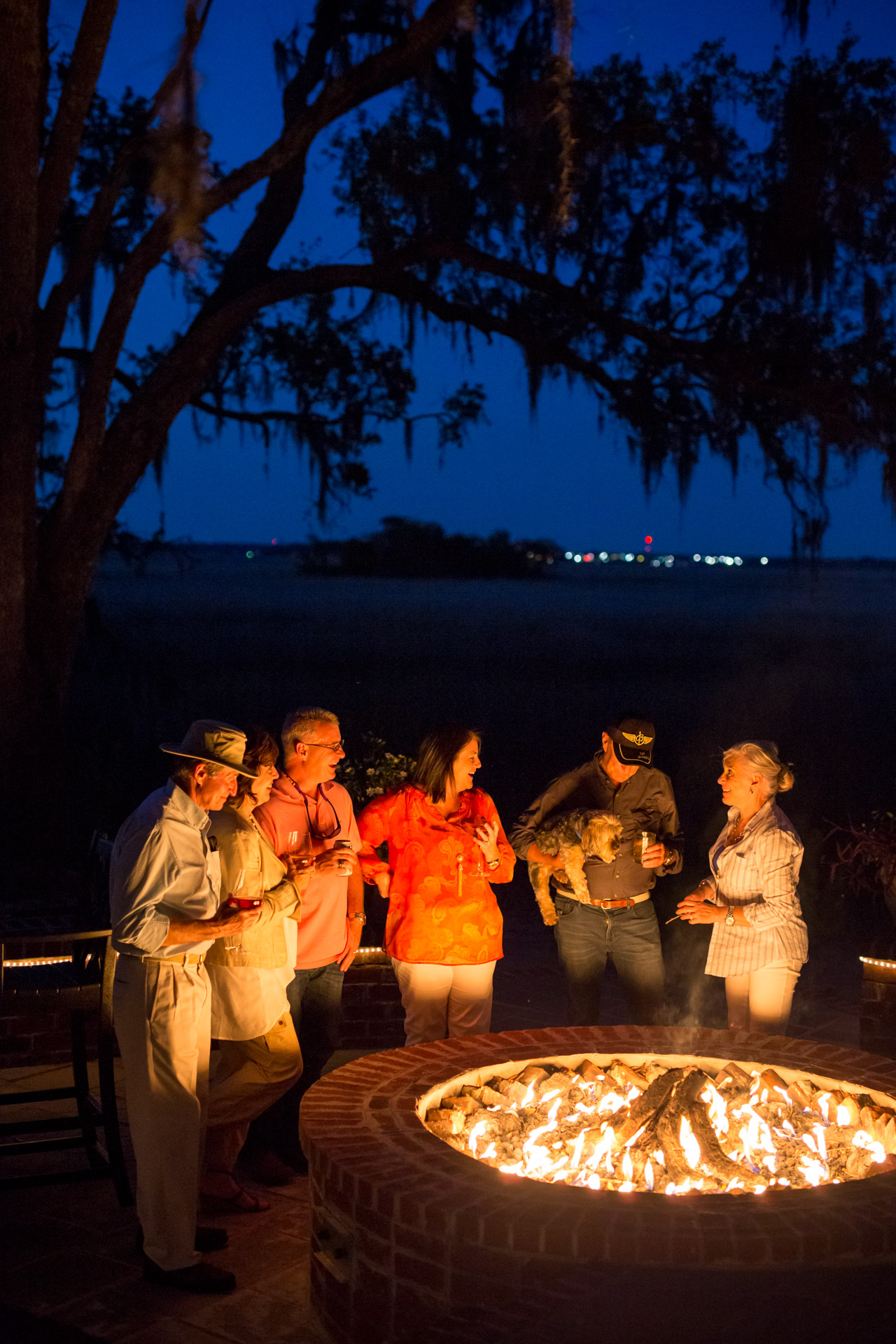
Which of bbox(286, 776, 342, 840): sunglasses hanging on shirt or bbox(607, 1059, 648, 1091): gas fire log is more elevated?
bbox(286, 776, 342, 840): sunglasses hanging on shirt

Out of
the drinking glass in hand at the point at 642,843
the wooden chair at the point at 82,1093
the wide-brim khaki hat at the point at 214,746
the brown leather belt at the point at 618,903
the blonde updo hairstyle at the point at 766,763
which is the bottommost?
the wooden chair at the point at 82,1093

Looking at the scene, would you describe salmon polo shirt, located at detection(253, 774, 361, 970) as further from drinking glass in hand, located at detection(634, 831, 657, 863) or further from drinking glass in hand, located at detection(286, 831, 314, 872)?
drinking glass in hand, located at detection(634, 831, 657, 863)

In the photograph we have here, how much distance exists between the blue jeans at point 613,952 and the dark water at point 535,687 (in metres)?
1.22

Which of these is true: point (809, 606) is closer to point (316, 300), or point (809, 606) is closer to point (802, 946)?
point (316, 300)

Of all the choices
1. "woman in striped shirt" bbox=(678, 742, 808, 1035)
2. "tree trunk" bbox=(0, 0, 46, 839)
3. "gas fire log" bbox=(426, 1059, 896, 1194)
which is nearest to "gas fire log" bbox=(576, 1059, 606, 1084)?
"gas fire log" bbox=(426, 1059, 896, 1194)

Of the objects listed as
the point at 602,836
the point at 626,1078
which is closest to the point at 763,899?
the point at 602,836

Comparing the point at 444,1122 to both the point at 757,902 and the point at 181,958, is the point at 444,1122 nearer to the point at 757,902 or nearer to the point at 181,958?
the point at 181,958

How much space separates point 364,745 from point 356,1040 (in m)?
2.32

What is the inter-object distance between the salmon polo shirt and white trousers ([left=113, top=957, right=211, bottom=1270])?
39.8 inches

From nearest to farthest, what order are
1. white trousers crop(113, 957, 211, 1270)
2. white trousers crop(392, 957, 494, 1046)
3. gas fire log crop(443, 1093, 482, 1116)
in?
1. white trousers crop(113, 957, 211, 1270)
2. gas fire log crop(443, 1093, 482, 1116)
3. white trousers crop(392, 957, 494, 1046)

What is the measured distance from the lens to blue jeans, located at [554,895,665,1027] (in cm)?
555

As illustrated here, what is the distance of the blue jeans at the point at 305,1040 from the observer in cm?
527

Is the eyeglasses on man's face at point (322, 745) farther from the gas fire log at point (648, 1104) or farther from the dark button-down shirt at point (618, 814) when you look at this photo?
the gas fire log at point (648, 1104)

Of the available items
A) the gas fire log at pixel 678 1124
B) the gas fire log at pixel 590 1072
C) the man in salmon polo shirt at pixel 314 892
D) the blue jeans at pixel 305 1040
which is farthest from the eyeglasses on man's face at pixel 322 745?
the gas fire log at pixel 678 1124
